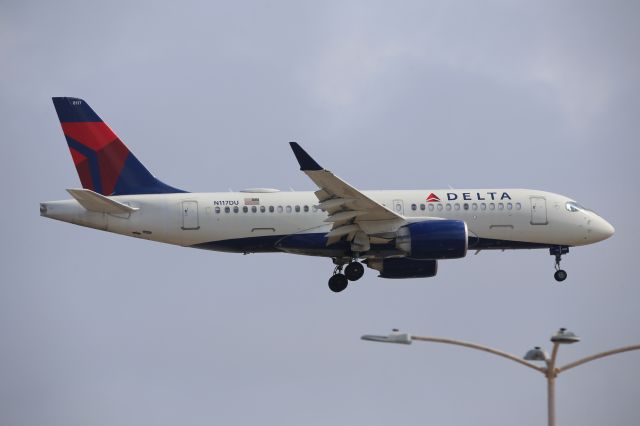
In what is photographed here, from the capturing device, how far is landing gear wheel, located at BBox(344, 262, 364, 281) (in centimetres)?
5872

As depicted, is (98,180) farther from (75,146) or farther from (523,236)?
(523,236)

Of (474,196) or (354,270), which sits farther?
(354,270)

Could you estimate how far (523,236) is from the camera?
58719 millimetres

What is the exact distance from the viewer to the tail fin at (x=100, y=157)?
59.1 meters

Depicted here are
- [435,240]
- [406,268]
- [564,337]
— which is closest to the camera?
[564,337]

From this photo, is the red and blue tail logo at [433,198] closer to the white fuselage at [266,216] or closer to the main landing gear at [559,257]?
the white fuselage at [266,216]

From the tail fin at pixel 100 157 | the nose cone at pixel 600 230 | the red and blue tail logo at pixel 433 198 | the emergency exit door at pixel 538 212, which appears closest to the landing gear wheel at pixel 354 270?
the red and blue tail logo at pixel 433 198

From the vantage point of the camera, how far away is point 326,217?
57812 mm

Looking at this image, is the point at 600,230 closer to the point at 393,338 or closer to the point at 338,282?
the point at 338,282

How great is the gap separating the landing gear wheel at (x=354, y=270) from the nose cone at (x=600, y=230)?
1122 cm

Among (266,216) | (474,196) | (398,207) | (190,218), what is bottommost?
(190,218)

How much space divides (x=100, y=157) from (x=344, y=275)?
12.8 metres

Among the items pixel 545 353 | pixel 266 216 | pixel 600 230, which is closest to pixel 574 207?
pixel 600 230

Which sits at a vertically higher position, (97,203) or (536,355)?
(97,203)
